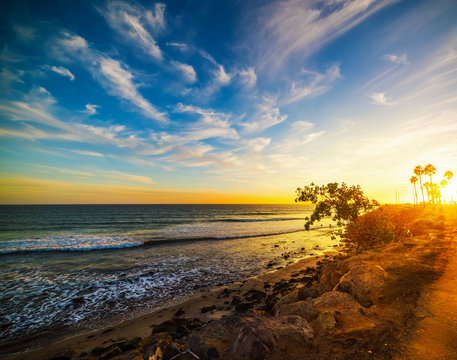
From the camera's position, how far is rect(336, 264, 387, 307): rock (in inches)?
298

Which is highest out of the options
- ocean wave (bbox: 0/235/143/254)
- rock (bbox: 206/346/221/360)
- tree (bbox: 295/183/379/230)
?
tree (bbox: 295/183/379/230)

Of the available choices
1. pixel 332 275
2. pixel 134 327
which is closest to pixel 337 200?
Result: pixel 332 275

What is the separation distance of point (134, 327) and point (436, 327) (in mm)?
12528

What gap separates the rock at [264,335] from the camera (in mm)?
5164

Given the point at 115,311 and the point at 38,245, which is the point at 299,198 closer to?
the point at 115,311

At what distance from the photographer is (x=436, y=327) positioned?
18.0 feet

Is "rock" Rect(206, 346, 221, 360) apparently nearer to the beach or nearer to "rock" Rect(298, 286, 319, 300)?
the beach

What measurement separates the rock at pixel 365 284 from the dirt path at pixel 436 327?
123cm

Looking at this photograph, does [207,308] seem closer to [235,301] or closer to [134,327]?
[235,301]

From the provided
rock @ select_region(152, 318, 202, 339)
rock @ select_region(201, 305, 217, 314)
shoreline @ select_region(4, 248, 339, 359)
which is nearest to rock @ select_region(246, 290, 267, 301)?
shoreline @ select_region(4, 248, 339, 359)

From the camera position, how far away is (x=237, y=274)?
18000 mm

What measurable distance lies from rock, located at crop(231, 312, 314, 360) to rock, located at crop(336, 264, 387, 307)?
3.30 m

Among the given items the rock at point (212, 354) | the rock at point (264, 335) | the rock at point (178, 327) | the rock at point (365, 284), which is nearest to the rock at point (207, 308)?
the rock at point (178, 327)

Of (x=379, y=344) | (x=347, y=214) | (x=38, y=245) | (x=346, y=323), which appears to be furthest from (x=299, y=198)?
(x=38, y=245)
